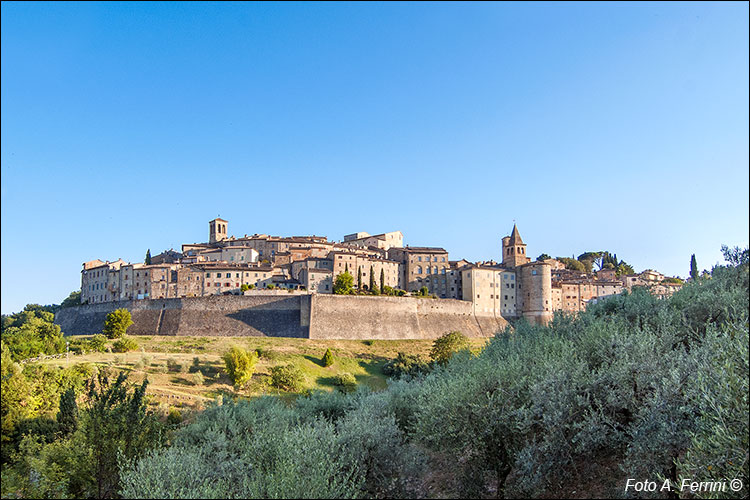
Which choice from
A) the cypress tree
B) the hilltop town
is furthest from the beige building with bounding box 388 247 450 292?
the cypress tree

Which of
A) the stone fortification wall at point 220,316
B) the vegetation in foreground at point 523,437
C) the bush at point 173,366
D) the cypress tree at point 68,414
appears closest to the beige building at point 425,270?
the stone fortification wall at point 220,316

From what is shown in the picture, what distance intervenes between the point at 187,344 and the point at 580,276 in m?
67.3

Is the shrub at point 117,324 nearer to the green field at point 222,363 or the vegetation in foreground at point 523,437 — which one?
the green field at point 222,363

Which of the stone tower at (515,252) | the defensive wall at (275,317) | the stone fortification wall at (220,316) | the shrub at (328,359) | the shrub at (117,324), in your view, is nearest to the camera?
the shrub at (328,359)

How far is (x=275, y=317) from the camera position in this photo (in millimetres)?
62688

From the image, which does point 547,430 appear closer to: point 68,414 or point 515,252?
point 68,414

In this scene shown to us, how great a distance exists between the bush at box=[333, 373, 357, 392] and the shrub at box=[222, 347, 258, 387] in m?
7.75

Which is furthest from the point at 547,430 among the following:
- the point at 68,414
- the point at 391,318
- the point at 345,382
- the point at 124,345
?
the point at 391,318

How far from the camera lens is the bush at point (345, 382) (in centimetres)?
4509

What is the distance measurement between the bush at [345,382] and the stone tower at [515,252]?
42.4 m

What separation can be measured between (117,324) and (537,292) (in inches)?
2202

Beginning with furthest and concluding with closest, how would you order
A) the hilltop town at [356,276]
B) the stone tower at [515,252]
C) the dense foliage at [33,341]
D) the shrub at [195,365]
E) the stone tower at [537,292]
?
the stone tower at [515,252], the stone tower at [537,292], the hilltop town at [356,276], the shrub at [195,365], the dense foliage at [33,341]

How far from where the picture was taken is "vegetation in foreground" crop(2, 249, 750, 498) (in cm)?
1166

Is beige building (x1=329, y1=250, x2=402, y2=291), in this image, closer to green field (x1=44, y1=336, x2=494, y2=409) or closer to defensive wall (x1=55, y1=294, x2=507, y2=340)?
defensive wall (x1=55, y1=294, x2=507, y2=340)
